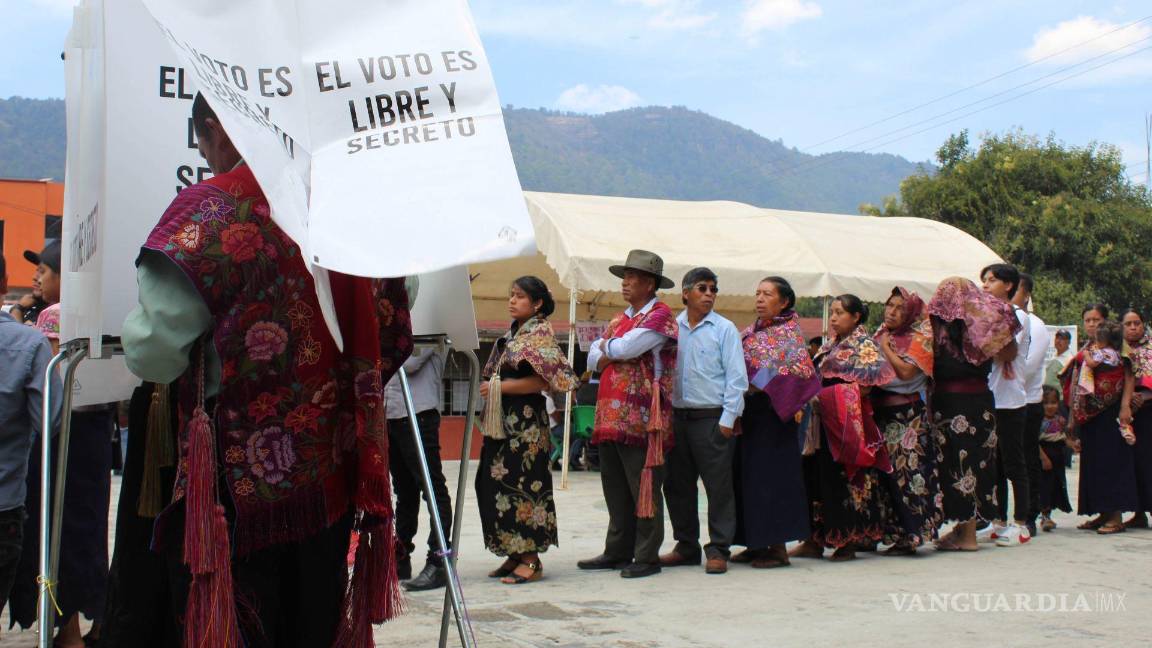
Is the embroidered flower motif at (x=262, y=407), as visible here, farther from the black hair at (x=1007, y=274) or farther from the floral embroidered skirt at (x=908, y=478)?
the black hair at (x=1007, y=274)

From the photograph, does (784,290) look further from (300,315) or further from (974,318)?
(300,315)

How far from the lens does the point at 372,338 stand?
3.02 meters

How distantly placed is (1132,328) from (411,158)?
7968mm

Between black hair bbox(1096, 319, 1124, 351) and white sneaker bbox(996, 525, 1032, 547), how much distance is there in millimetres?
1751

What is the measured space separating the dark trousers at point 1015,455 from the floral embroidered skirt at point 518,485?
3655mm

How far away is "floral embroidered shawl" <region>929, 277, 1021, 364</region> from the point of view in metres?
7.65

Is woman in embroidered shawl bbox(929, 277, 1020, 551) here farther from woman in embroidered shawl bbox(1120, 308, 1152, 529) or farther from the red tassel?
the red tassel

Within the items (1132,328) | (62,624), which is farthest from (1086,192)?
(62,624)

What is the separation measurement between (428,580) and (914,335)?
3639 mm

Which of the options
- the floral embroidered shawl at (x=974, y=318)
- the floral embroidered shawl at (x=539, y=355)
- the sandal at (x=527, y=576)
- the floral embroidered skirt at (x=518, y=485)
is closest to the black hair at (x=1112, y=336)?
the floral embroidered shawl at (x=974, y=318)

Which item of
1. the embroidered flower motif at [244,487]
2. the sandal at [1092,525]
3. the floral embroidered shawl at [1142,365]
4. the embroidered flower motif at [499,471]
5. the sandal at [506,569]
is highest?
the floral embroidered shawl at [1142,365]

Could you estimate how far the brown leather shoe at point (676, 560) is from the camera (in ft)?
24.3

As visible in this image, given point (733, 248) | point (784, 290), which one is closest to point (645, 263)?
point (784, 290)

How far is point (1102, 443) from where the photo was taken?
29.4ft
